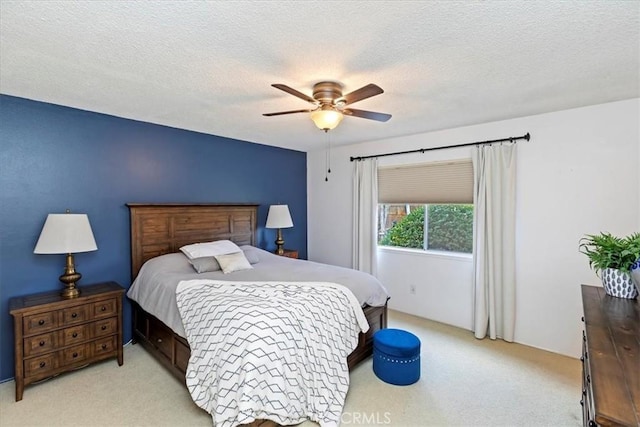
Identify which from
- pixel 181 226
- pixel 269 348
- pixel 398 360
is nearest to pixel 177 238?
pixel 181 226

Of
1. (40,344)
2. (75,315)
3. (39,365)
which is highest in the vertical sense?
(75,315)

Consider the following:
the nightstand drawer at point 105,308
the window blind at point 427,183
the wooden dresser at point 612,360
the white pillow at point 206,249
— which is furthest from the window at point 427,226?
the nightstand drawer at point 105,308

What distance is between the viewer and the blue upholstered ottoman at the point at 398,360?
2.44 metres

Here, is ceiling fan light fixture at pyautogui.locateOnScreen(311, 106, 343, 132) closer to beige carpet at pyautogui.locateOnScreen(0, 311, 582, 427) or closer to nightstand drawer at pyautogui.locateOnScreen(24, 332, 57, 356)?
beige carpet at pyautogui.locateOnScreen(0, 311, 582, 427)

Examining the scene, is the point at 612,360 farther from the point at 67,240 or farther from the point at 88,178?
the point at 88,178

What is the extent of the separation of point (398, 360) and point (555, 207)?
217cm

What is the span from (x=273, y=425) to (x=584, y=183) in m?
3.33

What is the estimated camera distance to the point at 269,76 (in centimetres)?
210

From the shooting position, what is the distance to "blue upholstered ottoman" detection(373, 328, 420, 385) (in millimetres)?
2443

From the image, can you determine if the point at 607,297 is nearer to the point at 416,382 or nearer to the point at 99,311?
the point at 416,382

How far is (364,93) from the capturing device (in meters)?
1.91

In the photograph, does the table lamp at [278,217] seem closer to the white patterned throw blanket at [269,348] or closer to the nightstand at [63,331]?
the white patterned throw blanket at [269,348]

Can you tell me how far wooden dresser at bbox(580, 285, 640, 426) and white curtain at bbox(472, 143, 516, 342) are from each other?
1387 mm

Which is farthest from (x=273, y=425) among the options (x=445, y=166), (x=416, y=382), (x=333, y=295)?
(x=445, y=166)
